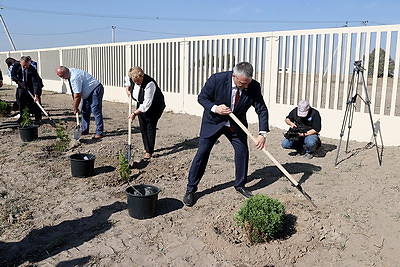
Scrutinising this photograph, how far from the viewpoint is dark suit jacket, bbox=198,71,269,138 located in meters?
4.05

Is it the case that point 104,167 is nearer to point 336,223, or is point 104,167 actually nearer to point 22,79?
point 336,223

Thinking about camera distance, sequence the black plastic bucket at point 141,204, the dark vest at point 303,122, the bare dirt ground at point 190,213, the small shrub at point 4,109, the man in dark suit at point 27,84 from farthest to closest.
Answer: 1. the small shrub at point 4,109
2. the man in dark suit at point 27,84
3. the dark vest at point 303,122
4. the black plastic bucket at point 141,204
5. the bare dirt ground at point 190,213

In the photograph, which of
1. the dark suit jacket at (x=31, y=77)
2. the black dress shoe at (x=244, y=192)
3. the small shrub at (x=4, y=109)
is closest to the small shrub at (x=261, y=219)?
the black dress shoe at (x=244, y=192)

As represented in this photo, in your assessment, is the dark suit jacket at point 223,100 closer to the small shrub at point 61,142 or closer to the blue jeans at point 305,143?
the blue jeans at point 305,143

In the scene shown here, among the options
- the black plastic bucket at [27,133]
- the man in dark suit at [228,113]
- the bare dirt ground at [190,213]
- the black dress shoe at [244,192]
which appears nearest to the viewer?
the bare dirt ground at [190,213]

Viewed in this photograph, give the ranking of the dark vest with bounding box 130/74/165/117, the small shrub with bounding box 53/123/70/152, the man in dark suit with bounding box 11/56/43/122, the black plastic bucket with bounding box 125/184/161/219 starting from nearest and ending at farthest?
the black plastic bucket with bounding box 125/184/161/219, the dark vest with bounding box 130/74/165/117, the small shrub with bounding box 53/123/70/152, the man in dark suit with bounding box 11/56/43/122

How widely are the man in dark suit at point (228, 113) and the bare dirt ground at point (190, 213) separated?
1.17ft

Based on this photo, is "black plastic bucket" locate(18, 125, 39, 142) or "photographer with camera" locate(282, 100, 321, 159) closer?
"photographer with camera" locate(282, 100, 321, 159)

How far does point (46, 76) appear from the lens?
2073cm

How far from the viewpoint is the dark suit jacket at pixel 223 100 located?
4055 mm

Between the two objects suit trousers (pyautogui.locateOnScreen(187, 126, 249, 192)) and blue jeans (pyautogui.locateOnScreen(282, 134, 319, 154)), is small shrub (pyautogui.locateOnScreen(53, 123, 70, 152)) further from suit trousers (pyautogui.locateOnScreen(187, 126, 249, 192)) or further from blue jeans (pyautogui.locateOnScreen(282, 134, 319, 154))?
blue jeans (pyautogui.locateOnScreen(282, 134, 319, 154))

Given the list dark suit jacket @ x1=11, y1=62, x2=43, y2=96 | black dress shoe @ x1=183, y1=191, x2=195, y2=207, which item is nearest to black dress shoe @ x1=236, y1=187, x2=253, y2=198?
black dress shoe @ x1=183, y1=191, x2=195, y2=207

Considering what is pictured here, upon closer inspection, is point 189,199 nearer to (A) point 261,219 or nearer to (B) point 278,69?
(A) point 261,219

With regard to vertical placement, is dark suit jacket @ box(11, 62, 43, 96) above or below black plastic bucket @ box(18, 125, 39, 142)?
above
